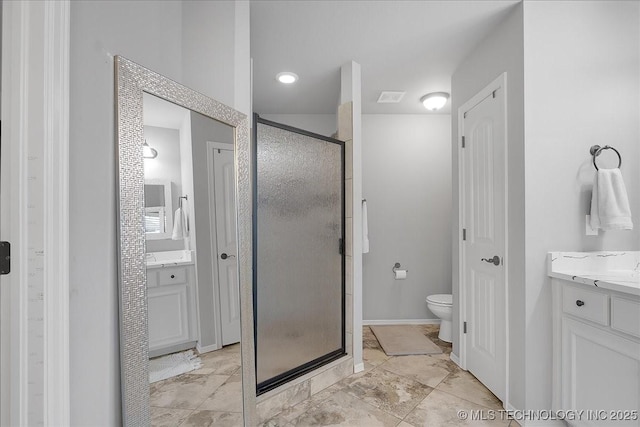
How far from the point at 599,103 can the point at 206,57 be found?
89.3 inches

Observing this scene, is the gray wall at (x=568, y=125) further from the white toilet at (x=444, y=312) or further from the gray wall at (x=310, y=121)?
the gray wall at (x=310, y=121)

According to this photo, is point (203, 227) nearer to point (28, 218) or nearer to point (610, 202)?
point (28, 218)

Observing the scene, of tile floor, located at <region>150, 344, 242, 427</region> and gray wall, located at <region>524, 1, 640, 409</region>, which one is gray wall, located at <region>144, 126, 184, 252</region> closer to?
tile floor, located at <region>150, 344, 242, 427</region>

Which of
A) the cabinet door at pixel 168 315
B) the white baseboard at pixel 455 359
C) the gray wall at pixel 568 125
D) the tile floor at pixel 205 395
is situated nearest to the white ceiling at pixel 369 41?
the gray wall at pixel 568 125

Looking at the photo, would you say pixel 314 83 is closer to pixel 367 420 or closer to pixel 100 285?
pixel 100 285

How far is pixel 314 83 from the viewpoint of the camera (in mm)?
2971

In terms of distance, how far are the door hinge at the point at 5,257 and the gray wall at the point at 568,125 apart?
2.30 m

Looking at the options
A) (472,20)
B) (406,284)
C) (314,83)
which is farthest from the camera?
(406,284)

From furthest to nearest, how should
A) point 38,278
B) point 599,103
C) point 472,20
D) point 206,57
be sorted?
point 472,20
point 599,103
point 206,57
point 38,278

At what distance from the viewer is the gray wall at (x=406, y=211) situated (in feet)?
12.1

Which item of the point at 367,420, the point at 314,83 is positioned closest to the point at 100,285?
the point at 367,420

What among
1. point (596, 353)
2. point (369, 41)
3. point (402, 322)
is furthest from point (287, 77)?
point (402, 322)

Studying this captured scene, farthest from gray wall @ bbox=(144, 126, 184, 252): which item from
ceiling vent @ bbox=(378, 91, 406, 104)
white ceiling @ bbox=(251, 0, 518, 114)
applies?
ceiling vent @ bbox=(378, 91, 406, 104)

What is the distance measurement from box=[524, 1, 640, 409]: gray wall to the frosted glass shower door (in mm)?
1267
